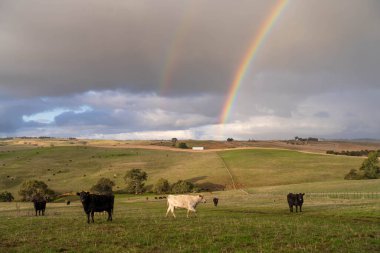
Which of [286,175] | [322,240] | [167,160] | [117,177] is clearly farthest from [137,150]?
[322,240]

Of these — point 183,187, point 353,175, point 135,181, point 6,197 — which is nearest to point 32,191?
point 6,197

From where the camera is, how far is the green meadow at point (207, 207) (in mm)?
17188

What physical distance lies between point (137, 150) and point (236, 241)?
154m

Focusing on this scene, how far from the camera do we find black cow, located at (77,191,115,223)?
2550cm

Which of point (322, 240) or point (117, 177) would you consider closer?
point (322, 240)

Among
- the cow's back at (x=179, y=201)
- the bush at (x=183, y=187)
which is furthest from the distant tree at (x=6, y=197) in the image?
the cow's back at (x=179, y=201)

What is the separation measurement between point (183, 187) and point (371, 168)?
1844 inches

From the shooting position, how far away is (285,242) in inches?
671

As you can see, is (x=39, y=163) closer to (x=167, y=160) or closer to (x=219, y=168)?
(x=167, y=160)

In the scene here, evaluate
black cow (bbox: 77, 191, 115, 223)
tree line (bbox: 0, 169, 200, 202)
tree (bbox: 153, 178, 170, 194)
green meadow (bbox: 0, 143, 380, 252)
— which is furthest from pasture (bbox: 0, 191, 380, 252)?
tree (bbox: 153, 178, 170, 194)

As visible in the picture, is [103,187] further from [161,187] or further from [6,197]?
[6,197]

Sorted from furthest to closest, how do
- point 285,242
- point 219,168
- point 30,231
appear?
point 219,168, point 30,231, point 285,242

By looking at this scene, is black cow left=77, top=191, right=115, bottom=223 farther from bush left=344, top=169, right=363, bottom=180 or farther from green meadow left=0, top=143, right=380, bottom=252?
bush left=344, top=169, right=363, bottom=180

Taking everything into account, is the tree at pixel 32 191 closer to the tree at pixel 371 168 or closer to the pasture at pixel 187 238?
Result: the pasture at pixel 187 238
